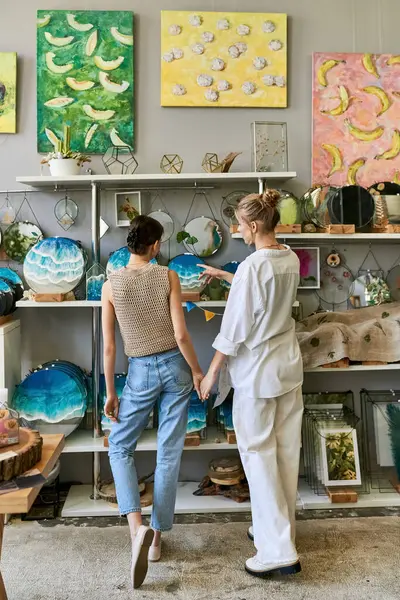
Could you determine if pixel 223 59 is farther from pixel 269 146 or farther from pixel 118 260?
pixel 118 260

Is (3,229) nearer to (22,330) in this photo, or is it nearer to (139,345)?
(22,330)

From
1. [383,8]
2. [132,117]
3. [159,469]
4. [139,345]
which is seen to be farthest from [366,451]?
[383,8]

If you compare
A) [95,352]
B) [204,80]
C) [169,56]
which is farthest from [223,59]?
[95,352]

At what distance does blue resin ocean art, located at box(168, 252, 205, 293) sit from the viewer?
10.2 ft

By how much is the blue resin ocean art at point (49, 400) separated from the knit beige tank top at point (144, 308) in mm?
630

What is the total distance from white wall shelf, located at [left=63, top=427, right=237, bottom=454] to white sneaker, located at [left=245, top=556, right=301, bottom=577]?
67 cm

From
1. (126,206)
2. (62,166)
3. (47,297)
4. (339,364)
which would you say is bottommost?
(339,364)

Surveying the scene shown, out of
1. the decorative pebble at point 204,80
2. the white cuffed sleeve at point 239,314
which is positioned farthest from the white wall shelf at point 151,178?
the white cuffed sleeve at point 239,314

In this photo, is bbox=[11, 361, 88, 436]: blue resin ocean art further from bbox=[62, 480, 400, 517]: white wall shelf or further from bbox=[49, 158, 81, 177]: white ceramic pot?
bbox=[49, 158, 81, 177]: white ceramic pot

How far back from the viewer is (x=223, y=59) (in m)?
3.28

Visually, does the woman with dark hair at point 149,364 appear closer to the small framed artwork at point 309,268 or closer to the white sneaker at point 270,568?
the white sneaker at point 270,568

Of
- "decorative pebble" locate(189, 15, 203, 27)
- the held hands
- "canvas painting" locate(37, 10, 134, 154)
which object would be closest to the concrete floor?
the held hands

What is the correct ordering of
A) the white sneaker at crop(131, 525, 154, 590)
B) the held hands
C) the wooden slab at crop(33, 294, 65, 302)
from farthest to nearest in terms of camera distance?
the wooden slab at crop(33, 294, 65, 302) → the held hands → the white sneaker at crop(131, 525, 154, 590)

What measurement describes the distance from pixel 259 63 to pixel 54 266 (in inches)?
58.4
